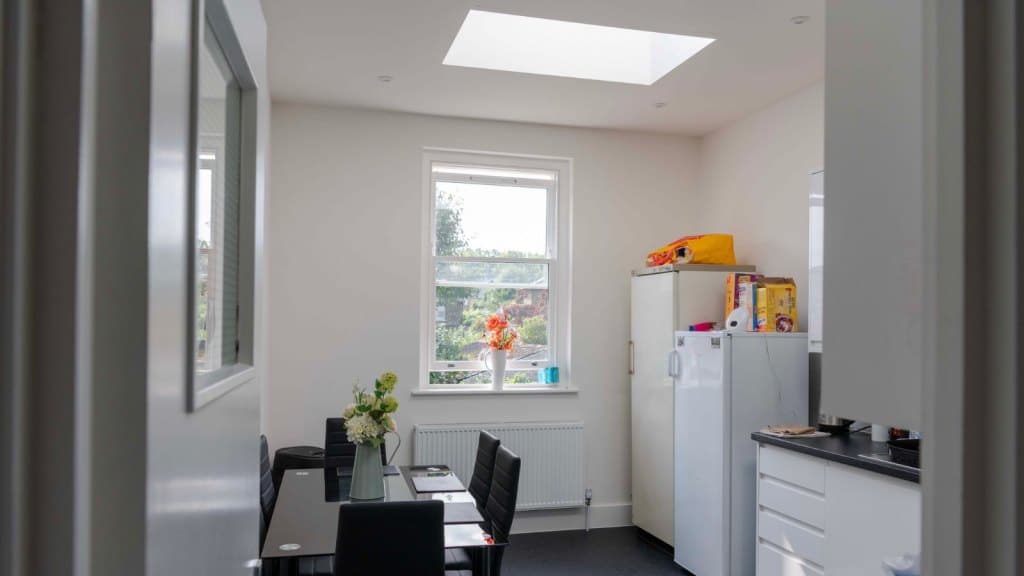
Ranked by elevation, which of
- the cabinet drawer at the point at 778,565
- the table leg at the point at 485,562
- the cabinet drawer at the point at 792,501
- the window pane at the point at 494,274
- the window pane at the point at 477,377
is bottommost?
the cabinet drawer at the point at 778,565

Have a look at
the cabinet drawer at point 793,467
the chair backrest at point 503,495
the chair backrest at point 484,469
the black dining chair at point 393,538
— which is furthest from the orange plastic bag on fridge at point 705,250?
the black dining chair at point 393,538

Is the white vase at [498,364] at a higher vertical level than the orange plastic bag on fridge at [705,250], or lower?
lower

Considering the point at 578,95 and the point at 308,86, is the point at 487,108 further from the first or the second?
the point at 308,86

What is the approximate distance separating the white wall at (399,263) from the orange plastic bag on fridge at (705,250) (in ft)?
2.09

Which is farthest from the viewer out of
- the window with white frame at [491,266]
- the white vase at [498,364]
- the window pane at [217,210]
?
the window with white frame at [491,266]

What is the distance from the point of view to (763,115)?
15.9 ft

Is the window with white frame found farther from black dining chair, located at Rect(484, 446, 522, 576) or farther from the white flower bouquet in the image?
the white flower bouquet

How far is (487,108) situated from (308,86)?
3.63 feet

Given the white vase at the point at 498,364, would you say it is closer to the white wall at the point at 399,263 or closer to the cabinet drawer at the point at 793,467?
the white wall at the point at 399,263

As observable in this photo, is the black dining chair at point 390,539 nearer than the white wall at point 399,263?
Yes

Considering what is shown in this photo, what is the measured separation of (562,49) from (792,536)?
2.75 m

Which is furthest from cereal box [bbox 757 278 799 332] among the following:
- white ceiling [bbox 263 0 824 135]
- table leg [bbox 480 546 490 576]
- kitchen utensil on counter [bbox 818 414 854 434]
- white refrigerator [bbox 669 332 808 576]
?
table leg [bbox 480 546 490 576]

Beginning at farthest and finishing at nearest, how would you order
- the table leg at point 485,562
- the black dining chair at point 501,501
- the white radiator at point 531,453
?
the white radiator at point 531,453, the black dining chair at point 501,501, the table leg at point 485,562

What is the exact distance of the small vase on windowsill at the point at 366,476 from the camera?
3248mm
